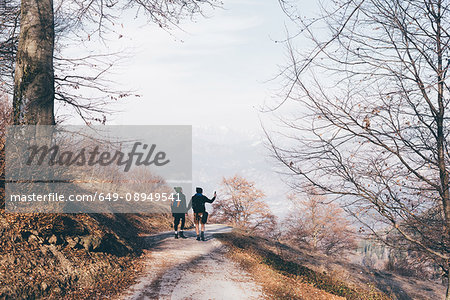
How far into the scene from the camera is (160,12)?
7.66 meters

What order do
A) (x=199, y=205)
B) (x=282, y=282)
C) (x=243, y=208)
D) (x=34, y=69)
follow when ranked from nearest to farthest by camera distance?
(x=34, y=69), (x=282, y=282), (x=199, y=205), (x=243, y=208)

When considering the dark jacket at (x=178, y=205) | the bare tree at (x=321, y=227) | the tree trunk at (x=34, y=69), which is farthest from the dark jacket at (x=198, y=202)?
the bare tree at (x=321, y=227)

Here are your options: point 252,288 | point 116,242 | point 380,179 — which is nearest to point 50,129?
point 116,242

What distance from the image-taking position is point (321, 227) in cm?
4084

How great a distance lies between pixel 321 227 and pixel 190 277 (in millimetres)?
36842

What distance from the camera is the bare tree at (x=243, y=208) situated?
37312 mm

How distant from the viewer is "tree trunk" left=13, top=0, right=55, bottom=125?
22.8 ft

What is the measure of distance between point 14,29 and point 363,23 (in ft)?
32.2

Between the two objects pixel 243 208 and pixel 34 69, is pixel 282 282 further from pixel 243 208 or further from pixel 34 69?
pixel 243 208

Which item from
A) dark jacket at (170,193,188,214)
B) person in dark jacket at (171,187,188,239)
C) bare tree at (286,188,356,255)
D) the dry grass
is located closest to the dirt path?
the dry grass

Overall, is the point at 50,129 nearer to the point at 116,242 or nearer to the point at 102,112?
the point at 102,112

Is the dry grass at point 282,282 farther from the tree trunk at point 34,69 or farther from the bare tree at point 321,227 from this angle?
the bare tree at point 321,227

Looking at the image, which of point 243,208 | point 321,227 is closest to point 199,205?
point 243,208

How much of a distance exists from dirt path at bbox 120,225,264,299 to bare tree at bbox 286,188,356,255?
30.3 m
